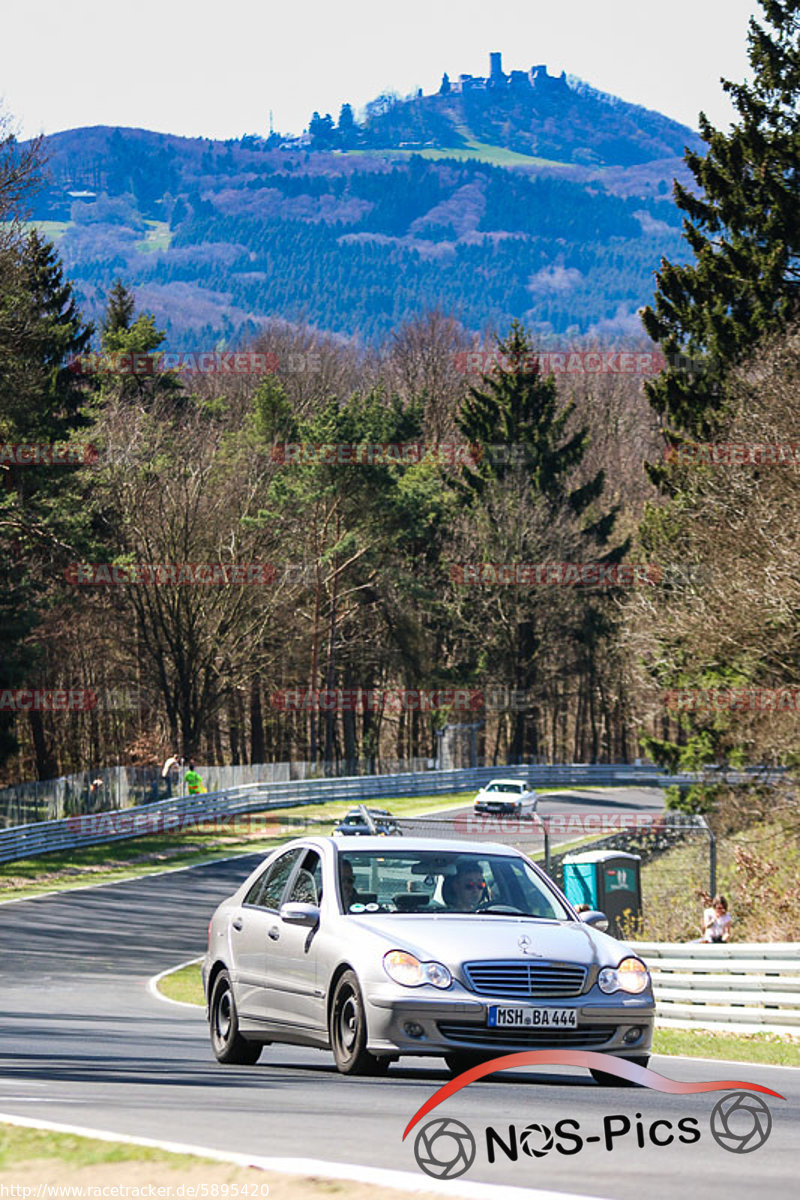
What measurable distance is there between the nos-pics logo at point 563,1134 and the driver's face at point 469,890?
117 cm

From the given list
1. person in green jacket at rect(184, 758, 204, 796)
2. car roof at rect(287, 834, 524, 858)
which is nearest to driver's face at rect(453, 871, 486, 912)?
car roof at rect(287, 834, 524, 858)

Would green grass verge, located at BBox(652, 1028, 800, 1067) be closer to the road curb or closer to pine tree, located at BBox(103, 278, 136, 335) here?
the road curb

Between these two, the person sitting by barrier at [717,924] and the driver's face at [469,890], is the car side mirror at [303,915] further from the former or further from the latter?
the person sitting by barrier at [717,924]

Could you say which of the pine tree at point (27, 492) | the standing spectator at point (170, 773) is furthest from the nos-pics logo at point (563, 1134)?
the standing spectator at point (170, 773)

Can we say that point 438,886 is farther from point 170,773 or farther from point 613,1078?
point 170,773

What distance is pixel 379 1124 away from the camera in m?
7.82

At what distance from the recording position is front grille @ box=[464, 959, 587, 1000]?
9.52 metres

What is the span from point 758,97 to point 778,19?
2065 mm

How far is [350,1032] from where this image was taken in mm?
9891

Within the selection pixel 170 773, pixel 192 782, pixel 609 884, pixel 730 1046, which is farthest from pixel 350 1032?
pixel 170 773

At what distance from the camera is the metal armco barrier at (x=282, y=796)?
45.3 metres

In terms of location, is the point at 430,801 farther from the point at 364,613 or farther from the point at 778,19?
the point at 778,19

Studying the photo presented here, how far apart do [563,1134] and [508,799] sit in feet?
165

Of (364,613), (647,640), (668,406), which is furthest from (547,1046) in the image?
(364,613)
